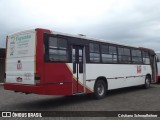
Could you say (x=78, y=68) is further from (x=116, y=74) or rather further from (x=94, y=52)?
(x=116, y=74)

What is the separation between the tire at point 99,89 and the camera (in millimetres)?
13908

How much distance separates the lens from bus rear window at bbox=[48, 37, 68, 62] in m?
11.3

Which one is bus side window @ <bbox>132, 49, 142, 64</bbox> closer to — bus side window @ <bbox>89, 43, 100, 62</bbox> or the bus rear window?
bus side window @ <bbox>89, 43, 100, 62</bbox>

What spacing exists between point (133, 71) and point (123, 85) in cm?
180

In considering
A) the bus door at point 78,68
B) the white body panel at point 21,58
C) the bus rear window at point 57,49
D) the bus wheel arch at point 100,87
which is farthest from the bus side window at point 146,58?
the white body panel at point 21,58

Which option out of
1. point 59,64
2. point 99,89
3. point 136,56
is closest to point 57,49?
point 59,64

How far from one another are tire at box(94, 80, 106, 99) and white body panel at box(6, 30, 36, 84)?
4.10 meters

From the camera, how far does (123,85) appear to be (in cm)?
1653

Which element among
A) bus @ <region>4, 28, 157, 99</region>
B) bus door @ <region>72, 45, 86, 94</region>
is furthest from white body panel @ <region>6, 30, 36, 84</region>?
bus door @ <region>72, 45, 86, 94</region>

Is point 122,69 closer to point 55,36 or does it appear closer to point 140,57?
point 140,57

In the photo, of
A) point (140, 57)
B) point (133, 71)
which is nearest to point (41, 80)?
point (133, 71)

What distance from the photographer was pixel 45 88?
10.7 metres

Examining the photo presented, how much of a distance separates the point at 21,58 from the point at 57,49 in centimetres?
154

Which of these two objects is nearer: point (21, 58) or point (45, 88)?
point (45, 88)
